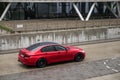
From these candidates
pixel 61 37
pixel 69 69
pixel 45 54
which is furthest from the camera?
pixel 61 37

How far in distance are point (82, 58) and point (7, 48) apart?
6.41 meters

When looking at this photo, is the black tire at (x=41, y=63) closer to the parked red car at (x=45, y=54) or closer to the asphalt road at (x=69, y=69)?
the parked red car at (x=45, y=54)

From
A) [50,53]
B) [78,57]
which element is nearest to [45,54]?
[50,53]

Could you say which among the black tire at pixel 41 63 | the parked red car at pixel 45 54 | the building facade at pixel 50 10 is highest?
the building facade at pixel 50 10

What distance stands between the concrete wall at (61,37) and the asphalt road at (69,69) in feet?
4.41

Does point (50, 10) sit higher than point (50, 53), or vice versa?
point (50, 10)

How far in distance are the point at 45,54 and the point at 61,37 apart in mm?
7121

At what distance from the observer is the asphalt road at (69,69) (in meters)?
15.4

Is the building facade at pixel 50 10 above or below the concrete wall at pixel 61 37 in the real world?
above

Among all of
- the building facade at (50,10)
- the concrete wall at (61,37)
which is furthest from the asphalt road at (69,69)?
the building facade at (50,10)

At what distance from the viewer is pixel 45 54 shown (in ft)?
57.0

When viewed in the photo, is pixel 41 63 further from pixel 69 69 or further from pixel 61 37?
pixel 61 37

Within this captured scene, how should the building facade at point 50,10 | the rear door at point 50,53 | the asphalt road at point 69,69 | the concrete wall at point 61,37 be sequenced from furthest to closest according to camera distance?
the building facade at point 50,10
the concrete wall at point 61,37
the rear door at point 50,53
the asphalt road at point 69,69

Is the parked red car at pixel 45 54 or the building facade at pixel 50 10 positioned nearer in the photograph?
the parked red car at pixel 45 54
